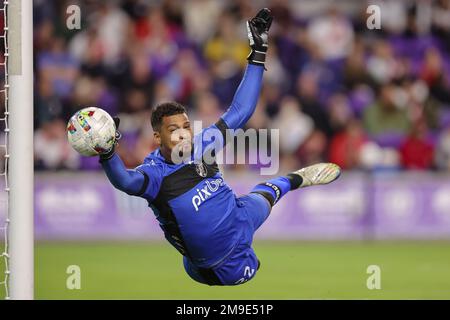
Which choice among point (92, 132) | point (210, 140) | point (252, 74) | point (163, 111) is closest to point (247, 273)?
point (210, 140)

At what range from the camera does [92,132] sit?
23.2ft

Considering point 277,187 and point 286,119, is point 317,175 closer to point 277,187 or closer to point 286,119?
point 277,187

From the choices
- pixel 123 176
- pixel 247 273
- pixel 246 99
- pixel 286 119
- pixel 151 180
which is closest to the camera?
pixel 123 176

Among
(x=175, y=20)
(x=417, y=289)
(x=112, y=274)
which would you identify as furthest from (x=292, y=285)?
(x=175, y=20)

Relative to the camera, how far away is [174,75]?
16797mm

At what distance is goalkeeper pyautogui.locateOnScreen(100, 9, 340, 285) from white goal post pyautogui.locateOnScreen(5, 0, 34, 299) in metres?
0.83

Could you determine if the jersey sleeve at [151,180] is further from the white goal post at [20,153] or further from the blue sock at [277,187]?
the blue sock at [277,187]

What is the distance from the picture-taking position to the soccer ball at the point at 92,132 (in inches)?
279

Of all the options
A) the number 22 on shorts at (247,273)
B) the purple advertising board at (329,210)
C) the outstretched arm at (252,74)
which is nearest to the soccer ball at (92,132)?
the outstretched arm at (252,74)

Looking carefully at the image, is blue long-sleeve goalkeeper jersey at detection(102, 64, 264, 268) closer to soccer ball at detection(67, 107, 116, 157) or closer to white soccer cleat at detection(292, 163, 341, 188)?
soccer ball at detection(67, 107, 116, 157)

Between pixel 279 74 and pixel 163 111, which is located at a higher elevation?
pixel 279 74

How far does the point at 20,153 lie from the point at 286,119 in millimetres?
9053

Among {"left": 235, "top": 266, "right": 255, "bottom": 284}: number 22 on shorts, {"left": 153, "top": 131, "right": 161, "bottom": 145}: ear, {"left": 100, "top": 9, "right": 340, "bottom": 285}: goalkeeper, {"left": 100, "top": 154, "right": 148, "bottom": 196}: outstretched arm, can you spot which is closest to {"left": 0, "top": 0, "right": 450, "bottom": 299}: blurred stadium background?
{"left": 235, "top": 266, "right": 255, "bottom": 284}: number 22 on shorts

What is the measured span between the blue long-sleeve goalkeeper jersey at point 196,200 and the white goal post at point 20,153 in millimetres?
878
